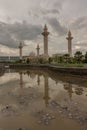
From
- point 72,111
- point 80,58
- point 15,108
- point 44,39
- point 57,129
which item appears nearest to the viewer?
point 57,129

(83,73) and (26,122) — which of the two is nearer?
(26,122)

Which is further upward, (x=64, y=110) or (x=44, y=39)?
(x=44, y=39)

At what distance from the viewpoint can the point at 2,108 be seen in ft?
52.5

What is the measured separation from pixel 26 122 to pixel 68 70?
41.7 metres

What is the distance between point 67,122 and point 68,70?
41397mm

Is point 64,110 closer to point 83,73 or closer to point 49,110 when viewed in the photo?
A: point 49,110

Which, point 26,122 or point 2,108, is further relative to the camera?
point 2,108

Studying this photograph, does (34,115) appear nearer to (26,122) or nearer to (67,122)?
(26,122)

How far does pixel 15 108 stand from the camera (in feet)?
52.1

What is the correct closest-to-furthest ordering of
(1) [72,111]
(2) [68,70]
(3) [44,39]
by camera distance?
(1) [72,111] → (2) [68,70] → (3) [44,39]

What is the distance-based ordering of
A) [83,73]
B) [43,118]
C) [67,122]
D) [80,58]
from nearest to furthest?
[67,122] → [43,118] → [83,73] → [80,58]

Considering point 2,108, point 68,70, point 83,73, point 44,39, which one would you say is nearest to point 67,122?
point 2,108

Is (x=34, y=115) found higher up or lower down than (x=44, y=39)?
lower down

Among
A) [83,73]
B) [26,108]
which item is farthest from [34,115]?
[83,73]
